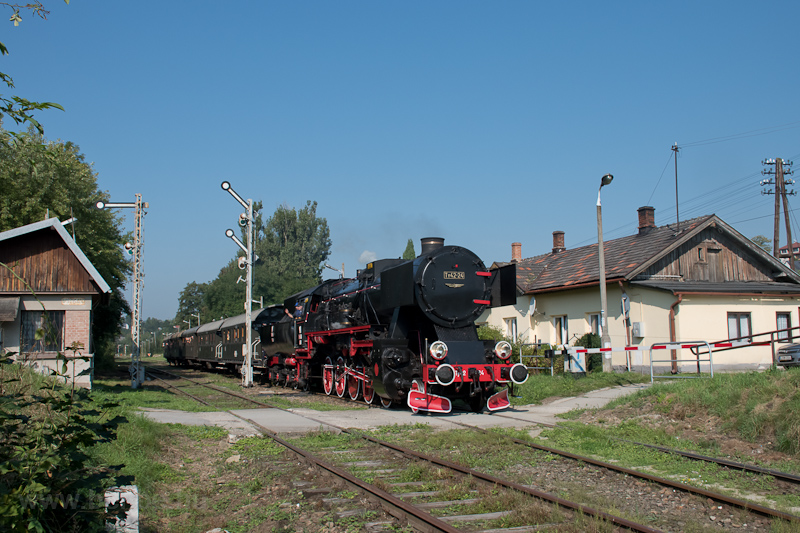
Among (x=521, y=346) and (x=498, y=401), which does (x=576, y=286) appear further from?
(x=498, y=401)

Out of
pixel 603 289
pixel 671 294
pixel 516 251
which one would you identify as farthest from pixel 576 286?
pixel 516 251

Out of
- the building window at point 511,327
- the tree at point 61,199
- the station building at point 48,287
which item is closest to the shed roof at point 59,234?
the station building at point 48,287

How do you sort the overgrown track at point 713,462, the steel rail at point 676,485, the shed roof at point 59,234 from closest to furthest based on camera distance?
the steel rail at point 676,485, the overgrown track at point 713,462, the shed roof at point 59,234

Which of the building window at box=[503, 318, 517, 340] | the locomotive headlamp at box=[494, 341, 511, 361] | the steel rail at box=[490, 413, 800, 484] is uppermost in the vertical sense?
the building window at box=[503, 318, 517, 340]

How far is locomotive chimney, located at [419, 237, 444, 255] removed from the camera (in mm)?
13750

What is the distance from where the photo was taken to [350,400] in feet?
53.5

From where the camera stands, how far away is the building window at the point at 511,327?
28.5 meters

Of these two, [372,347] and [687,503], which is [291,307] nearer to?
[372,347]

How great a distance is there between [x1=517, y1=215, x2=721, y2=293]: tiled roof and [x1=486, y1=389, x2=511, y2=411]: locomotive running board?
10321mm

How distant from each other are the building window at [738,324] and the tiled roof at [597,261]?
135 inches

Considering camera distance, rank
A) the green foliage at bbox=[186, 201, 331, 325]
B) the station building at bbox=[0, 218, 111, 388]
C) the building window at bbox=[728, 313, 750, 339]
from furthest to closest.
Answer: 1. the green foliage at bbox=[186, 201, 331, 325]
2. the building window at bbox=[728, 313, 750, 339]
3. the station building at bbox=[0, 218, 111, 388]

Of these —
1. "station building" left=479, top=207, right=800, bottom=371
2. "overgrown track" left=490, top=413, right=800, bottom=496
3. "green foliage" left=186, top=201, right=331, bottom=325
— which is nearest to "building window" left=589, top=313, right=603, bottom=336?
"station building" left=479, top=207, right=800, bottom=371

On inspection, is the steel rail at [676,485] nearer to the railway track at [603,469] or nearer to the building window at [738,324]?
the railway track at [603,469]

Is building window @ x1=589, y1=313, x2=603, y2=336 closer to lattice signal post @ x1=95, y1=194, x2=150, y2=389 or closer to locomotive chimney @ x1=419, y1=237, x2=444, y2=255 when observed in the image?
locomotive chimney @ x1=419, y1=237, x2=444, y2=255
